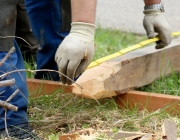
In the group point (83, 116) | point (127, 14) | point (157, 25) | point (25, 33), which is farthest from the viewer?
point (127, 14)

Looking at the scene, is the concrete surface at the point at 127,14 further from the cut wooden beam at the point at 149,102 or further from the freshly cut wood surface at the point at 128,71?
the cut wooden beam at the point at 149,102

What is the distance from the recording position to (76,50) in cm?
228

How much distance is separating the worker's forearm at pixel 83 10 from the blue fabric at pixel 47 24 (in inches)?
32.9

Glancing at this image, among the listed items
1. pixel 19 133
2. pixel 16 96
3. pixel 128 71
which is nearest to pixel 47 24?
pixel 128 71

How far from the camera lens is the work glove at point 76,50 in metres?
2.29

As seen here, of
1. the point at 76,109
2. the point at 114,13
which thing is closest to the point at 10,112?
the point at 76,109

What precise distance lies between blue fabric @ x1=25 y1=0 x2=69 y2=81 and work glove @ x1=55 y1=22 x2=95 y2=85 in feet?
2.74

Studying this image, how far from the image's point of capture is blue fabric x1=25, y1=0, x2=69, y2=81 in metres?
3.19

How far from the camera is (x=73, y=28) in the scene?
2.36 metres

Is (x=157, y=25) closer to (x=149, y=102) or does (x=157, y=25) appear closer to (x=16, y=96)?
(x=149, y=102)

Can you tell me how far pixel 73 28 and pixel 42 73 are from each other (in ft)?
3.47

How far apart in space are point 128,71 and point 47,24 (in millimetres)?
697

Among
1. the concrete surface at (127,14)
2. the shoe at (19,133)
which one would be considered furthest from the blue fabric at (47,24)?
the concrete surface at (127,14)

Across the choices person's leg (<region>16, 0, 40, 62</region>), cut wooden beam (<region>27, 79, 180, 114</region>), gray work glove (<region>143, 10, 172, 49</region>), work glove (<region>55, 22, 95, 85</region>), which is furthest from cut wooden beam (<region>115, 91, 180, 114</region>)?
person's leg (<region>16, 0, 40, 62</region>)
